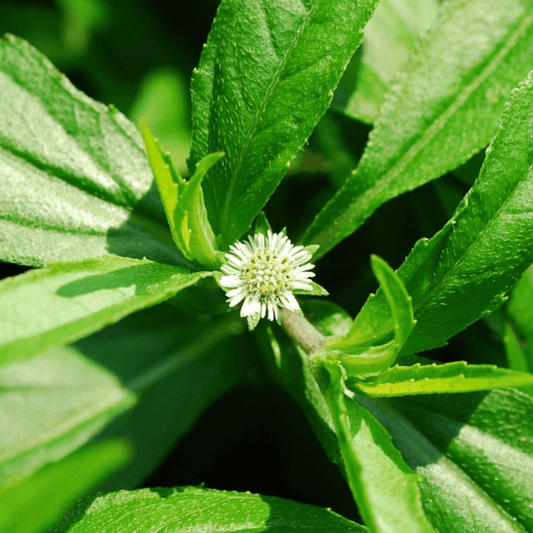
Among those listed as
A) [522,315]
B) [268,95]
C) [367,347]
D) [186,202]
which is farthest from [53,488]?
[522,315]

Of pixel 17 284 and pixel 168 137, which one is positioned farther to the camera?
pixel 168 137

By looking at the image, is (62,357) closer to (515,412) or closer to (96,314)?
(96,314)

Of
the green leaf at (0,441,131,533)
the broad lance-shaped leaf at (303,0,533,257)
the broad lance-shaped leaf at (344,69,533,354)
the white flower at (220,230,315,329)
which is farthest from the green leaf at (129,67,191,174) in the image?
the green leaf at (0,441,131,533)

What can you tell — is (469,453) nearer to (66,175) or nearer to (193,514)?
(193,514)

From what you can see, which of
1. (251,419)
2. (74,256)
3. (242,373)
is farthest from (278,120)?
(251,419)

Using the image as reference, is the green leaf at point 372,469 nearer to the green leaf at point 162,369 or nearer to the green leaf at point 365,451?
the green leaf at point 365,451

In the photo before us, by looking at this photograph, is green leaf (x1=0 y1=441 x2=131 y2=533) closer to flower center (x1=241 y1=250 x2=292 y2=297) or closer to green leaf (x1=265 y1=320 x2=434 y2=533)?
green leaf (x1=265 y1=320 x2=434 y2=533)
